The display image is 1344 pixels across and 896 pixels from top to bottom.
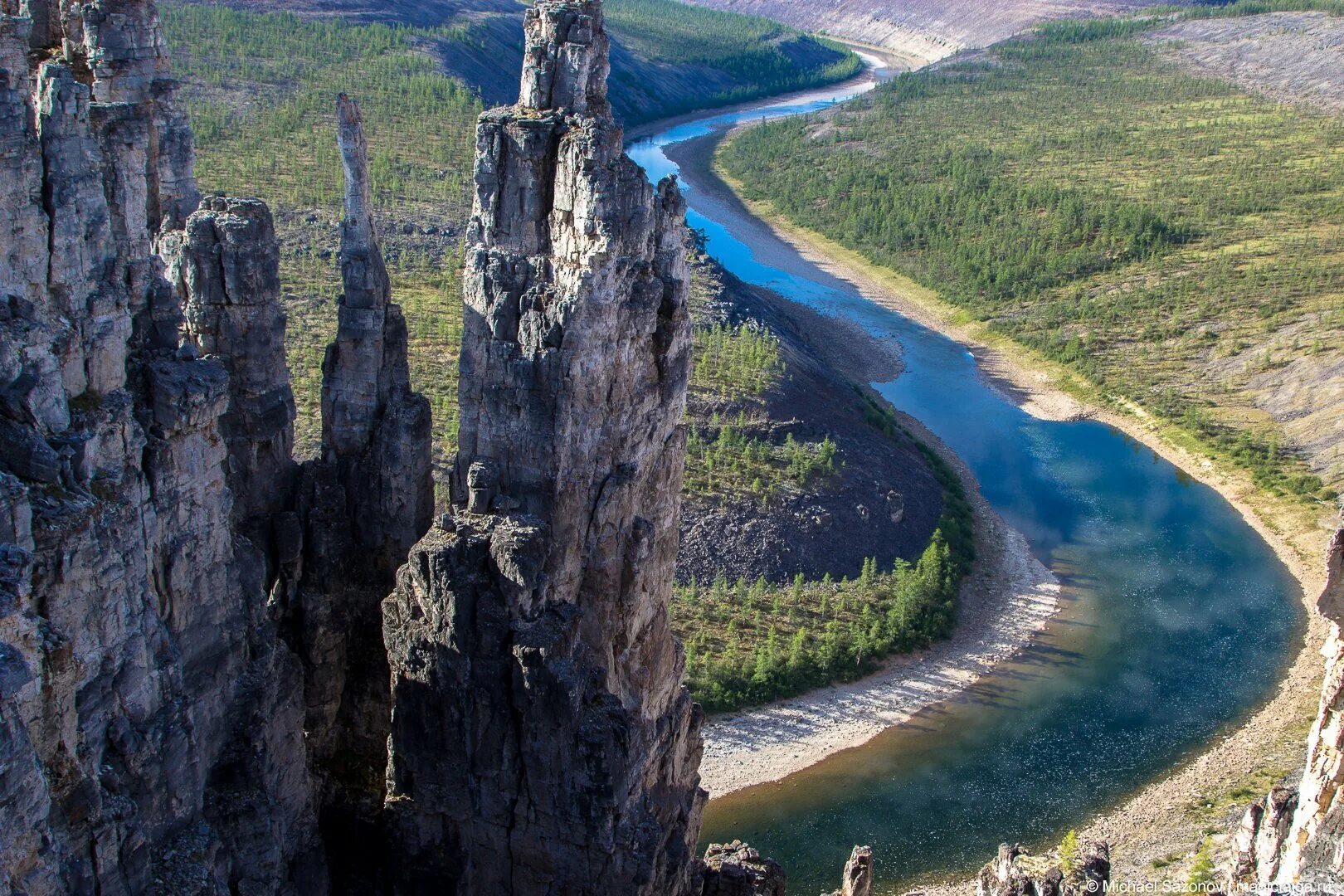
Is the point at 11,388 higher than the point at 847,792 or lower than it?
higher

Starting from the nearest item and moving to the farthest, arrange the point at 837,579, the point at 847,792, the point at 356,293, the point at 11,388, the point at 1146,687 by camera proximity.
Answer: the point at 11,388 → the point at 356,293 → the point at 847,792 → the point at 1146,687 → the point at 837,579

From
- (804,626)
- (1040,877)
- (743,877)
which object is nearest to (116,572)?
(743,877)

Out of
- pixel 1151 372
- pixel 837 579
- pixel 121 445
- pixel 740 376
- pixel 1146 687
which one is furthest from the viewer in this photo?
pixel 1151 372

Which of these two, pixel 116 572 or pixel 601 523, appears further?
pixel 601 523

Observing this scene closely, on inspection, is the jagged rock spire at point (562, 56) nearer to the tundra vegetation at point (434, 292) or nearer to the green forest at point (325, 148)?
the tundra vegetation at point (434, 292)

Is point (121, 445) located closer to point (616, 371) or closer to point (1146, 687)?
point (616, 371)

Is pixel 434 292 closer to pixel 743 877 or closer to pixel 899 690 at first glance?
pixel 899 690

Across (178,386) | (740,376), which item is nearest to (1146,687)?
(740,376)
